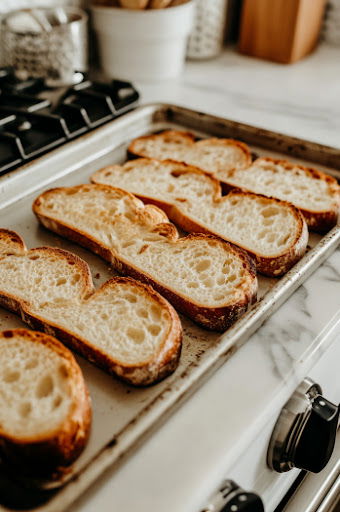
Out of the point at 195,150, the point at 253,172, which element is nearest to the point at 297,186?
the point at 253,172

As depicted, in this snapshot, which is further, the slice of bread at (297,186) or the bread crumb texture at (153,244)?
the slice of bread at (297,186)

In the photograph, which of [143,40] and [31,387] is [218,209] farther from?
[143,40]

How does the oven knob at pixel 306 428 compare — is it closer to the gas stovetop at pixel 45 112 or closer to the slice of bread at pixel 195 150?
the slice of bread at pixel 195 150

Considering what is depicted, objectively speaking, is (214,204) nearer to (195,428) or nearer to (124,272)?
(124,272)

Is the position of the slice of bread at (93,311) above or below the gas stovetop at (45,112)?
below

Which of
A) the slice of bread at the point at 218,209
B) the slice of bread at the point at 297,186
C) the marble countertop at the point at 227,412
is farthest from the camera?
the slice of bread at the point at 297,186

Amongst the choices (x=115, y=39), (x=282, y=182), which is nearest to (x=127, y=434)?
(x=282, y=182)

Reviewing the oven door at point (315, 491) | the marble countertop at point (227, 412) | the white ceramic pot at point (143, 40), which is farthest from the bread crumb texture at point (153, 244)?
the white ceramic pot at point (143, 40)
